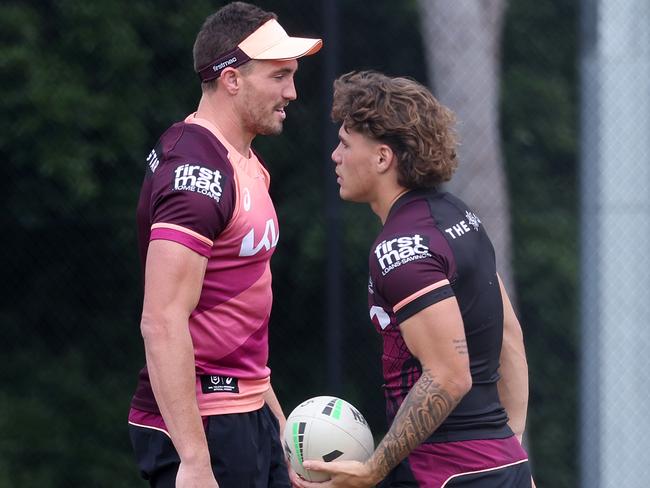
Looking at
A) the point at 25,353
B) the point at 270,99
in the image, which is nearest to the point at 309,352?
the point at 25,353

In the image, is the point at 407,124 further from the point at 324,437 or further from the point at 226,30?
the point at 324,437

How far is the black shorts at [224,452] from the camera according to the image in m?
3.01

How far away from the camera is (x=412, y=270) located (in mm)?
2670

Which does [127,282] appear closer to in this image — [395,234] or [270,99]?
[270,99]

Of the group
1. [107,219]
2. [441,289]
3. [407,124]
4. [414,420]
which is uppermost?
[407,124]

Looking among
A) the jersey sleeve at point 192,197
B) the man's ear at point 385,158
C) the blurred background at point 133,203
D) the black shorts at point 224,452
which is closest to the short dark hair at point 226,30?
the jersey sleeve at point 192,197

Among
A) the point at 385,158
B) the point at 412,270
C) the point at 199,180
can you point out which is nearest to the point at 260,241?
the point at 199,180

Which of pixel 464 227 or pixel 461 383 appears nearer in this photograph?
pixel 461 383

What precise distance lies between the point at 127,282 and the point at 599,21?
2.73 m

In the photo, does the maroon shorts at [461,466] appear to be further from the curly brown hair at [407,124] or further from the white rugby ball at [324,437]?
the curly brown hair at [407,124]

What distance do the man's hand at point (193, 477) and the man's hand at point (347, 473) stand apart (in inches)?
10.2

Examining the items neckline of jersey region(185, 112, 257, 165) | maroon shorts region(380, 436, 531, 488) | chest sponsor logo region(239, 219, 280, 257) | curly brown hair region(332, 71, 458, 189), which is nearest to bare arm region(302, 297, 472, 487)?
maroon shorts region(380, 436, 531, 488)

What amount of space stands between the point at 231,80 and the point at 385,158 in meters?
0.53

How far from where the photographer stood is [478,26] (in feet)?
20.0
